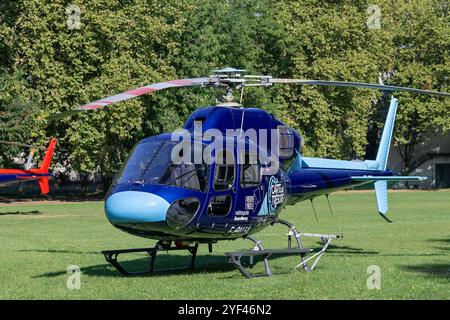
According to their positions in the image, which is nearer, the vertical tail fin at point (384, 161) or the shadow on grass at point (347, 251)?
the shadow on grass at point (347, 251)

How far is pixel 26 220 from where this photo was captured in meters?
34.2

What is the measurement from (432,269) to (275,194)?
3.62 meters

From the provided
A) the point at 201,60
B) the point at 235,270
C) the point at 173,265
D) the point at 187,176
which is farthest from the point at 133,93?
the point at 201,60

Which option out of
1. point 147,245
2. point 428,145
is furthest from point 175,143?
point 428,145

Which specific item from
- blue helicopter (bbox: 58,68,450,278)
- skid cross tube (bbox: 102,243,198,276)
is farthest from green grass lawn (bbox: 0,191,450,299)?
blue helicopter (bbox: 58,68,450,278)

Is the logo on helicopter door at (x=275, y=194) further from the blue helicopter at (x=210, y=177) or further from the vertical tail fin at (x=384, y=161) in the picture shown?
the vertical tail fin at (x=384, y=161)

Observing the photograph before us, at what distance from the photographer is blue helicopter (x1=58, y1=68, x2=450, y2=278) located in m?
13.9

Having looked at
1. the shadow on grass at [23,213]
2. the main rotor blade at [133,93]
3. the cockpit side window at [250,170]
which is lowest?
the shadow on grass at [23,213]

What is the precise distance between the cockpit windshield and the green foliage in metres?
29.4

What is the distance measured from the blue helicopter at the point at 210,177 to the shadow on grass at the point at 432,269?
242 centimetres

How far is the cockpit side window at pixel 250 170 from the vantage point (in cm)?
1497

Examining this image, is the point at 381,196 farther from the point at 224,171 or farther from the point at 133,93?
the point at 133,93

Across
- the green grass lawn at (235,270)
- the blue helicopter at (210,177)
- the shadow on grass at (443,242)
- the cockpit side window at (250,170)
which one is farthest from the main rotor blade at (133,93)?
the shadow on grass at (443,242)

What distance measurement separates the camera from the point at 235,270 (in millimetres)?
16531
